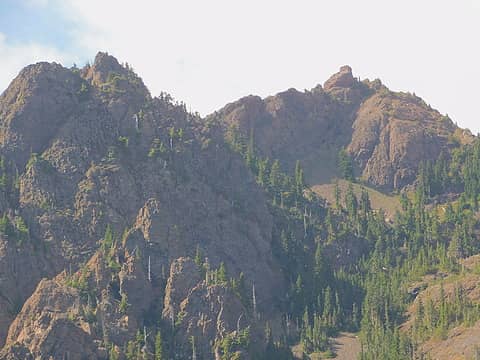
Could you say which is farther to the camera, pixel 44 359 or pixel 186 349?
pixel 186 349

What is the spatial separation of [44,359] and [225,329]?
41.5 meters

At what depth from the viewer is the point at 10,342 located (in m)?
190

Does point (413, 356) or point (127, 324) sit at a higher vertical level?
point (127, 324)

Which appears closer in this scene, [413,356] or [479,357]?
[479,357]

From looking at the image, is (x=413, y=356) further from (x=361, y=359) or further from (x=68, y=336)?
(x=68, y=336)

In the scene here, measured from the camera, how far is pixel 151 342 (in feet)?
648

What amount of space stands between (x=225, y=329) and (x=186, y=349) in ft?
32.8

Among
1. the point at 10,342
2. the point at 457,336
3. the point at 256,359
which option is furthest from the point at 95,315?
the point at 457,336

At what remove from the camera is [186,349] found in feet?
652

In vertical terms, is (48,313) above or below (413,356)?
above

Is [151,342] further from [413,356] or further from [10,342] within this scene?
[413,356]

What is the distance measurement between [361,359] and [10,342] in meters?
79.0

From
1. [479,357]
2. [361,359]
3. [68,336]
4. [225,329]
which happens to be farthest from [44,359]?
[479,357]

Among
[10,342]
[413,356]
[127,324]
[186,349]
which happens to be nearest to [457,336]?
[413,356]
